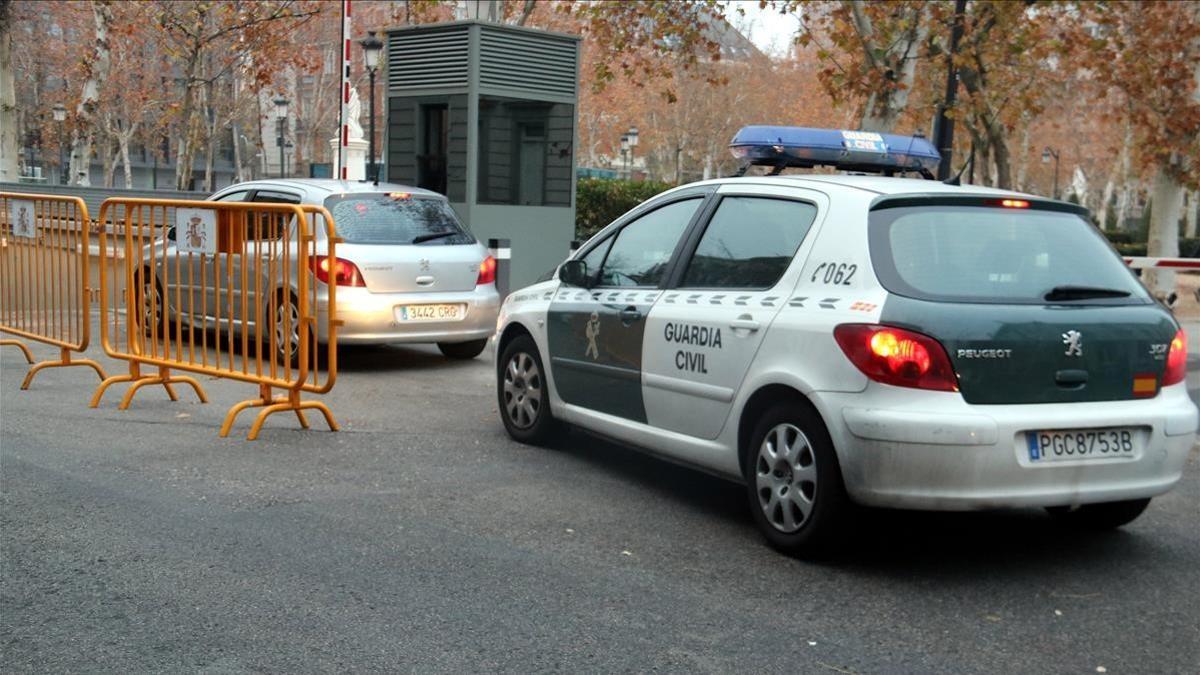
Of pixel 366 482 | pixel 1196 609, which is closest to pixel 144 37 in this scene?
pixel 366 482

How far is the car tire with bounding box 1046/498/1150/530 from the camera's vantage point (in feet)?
20.0

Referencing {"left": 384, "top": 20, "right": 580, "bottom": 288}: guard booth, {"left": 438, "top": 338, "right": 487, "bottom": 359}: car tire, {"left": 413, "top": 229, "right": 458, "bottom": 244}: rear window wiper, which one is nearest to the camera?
{"left": 413, "top": 229, "right": 458, "bottom": 244}: rear window wiper

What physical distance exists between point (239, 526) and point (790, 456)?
241cm

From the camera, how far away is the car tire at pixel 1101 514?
20.0ft

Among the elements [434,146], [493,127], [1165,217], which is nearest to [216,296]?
[493,127]

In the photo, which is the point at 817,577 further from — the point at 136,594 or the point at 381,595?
the point at 136,594

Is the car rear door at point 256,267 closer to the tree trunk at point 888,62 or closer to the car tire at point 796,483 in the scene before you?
the car tire at point 796,483

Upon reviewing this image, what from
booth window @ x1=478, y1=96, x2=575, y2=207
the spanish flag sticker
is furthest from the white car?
the spanish flag sticker

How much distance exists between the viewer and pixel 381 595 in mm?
5004

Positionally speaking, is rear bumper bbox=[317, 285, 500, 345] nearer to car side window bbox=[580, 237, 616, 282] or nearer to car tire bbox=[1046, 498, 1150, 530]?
car side window bbox=[580, 237, 616, 282]

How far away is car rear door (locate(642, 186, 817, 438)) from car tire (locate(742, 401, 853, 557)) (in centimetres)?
35

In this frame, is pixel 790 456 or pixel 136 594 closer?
pixel 136 594

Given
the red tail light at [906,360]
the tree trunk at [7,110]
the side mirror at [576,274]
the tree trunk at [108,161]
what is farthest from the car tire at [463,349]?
the tree trunk at [108,161]

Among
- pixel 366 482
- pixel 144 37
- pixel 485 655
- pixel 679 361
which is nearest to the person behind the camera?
pixel 485 655
